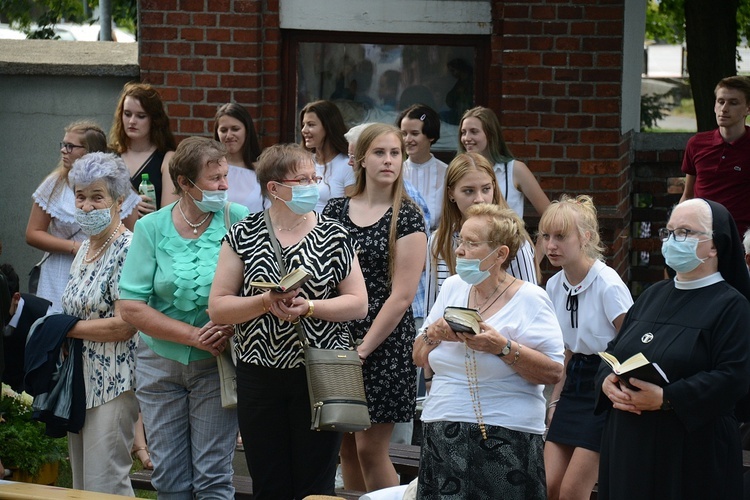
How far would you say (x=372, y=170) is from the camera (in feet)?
17.9

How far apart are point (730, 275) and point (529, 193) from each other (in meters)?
2.69

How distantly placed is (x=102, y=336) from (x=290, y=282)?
1229mm

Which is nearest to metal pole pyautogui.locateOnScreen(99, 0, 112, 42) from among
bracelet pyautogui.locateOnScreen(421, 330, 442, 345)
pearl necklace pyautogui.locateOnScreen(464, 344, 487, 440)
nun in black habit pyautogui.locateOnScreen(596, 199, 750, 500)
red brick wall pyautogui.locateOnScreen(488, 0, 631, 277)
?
red brick wall pyautogui.locateOnScreen(488, 0, 631, 277)

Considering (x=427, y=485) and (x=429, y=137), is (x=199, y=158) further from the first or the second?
(x=429, y=137)

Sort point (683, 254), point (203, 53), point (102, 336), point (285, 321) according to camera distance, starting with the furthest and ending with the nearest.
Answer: point (203, 53) → point (102, 336) → point (285, 321) → point (683, 254)

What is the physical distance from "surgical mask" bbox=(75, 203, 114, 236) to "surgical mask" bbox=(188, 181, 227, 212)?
18.1 inches

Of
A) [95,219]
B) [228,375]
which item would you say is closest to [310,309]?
A: [228,375]

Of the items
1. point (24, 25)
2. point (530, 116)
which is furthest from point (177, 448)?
point (24, 25)

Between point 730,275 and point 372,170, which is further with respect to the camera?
point 372,170

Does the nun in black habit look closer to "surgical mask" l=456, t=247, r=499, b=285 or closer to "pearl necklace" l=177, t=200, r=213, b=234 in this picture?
"surgical mask" l=456, t=247, r=499, b=285

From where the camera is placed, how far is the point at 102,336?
17.2ft

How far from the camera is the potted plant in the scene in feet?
21.5

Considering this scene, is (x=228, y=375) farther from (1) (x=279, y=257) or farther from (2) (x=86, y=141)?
(2) (x=86, y=141)

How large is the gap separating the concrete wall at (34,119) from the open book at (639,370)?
5315mm
